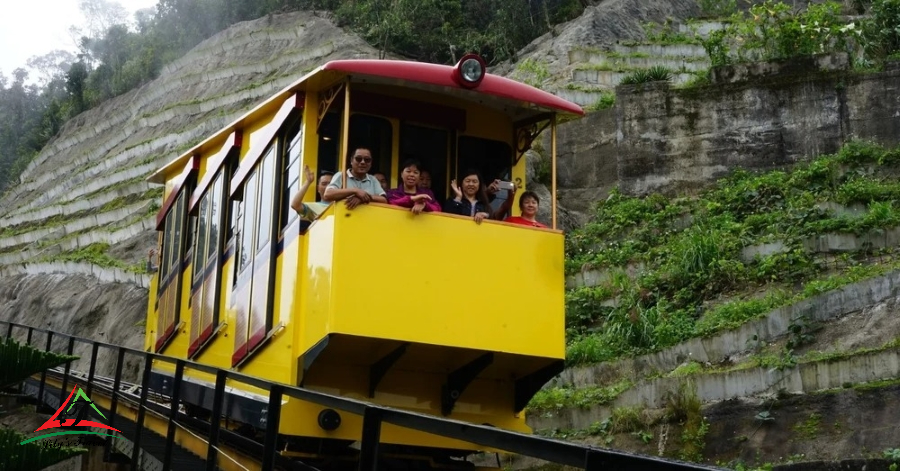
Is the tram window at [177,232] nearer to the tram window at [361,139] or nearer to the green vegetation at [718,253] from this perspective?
the tram window at [361,139]

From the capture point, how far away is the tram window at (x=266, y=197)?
936cm

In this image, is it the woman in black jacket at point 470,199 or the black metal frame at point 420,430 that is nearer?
the black metal frame at point 420,430

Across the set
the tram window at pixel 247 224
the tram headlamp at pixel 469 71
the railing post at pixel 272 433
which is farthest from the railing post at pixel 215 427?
the tram headlamp at pixel 469 71

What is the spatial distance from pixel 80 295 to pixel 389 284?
20150 millimetres

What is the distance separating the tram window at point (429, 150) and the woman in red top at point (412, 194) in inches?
6.6

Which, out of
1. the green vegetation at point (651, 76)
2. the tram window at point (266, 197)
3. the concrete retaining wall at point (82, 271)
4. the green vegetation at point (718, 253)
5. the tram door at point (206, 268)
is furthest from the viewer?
the concrete retaining wall at point (82, 271)

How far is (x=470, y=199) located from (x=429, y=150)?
63 centimetres

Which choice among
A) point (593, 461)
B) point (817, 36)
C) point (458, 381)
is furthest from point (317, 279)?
point (817, 36)

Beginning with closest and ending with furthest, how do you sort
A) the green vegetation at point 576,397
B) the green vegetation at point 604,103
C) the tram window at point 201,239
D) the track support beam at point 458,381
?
1. the track support beam at point 458,381
2. the tram window at point 201,239
3. the green vegetation at point 576,397
4. the green vegetation at point 604,103

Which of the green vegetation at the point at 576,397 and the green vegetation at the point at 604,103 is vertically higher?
the green vegetation at the point at 604,103

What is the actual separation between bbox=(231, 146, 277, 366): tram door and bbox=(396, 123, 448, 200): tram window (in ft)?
3.71

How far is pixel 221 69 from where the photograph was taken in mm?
44469

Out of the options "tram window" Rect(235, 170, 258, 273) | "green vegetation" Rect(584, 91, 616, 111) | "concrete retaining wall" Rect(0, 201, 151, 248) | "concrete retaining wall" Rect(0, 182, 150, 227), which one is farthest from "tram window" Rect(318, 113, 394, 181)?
"concrete retaining wall" Rect(0, 182, 150, 227)

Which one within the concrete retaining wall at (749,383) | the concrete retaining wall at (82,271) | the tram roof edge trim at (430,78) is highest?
the concrete retaining wall at (82,271)
